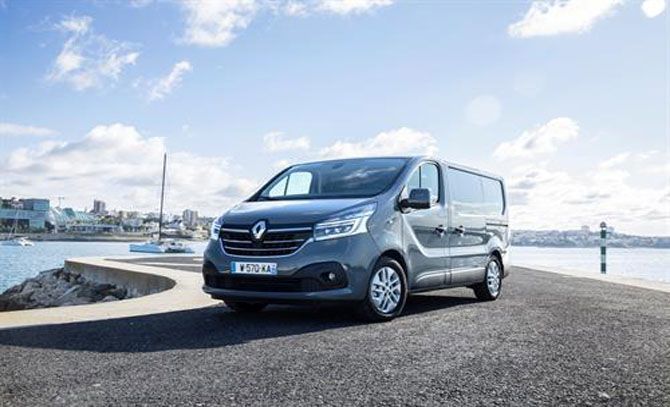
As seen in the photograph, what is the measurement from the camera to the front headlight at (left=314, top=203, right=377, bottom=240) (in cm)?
604

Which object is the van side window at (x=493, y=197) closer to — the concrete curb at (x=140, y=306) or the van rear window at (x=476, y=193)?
the van rear window at (x=476, y=193)

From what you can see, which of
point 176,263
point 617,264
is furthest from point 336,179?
point 617,264

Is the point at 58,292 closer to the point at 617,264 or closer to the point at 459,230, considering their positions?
the point at 459,230

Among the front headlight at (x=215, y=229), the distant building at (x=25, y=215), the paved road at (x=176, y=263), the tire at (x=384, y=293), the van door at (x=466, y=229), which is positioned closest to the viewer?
the tire at (x=384, y=293)

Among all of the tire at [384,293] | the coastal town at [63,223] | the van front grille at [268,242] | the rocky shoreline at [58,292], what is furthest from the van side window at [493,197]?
the coastal town at [63,223]

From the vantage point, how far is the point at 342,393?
355cm

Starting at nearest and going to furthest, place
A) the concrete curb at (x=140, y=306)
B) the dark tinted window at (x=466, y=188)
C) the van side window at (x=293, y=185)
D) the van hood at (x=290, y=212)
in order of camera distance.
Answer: the van hood at (x=290, y=212) → the concrete curb at (x=140, y=306) → the van side window at (x=293, y=185) → the dark tinted window at (x=466, y=188)

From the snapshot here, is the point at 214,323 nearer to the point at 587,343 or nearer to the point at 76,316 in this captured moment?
the point at 76,316

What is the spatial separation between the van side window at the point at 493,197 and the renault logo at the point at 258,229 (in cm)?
419

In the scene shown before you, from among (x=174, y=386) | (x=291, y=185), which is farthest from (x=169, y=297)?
(x=174, y=386)

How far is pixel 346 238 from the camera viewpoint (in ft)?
20.0

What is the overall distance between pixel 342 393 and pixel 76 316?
470 centimetres

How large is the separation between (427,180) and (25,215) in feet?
442

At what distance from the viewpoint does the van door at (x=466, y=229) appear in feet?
26.0
